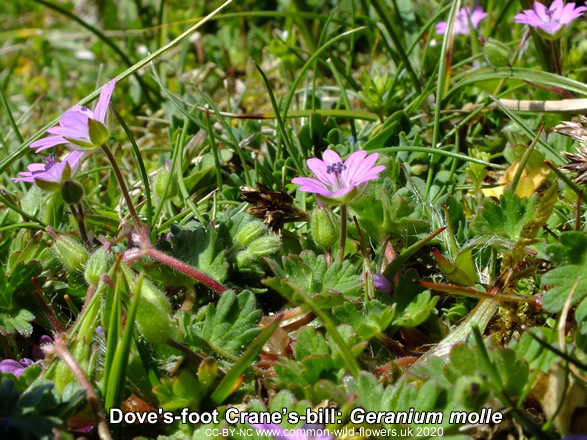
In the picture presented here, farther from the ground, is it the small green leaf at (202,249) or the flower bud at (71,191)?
the flower bud at (71,191)

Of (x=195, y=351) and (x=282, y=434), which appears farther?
(x=195, y=351)

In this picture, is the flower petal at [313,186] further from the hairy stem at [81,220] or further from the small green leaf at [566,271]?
the hairy stem at [81,220]

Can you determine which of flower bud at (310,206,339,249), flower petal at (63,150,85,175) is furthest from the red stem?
flower petal at (63,150,85,175)

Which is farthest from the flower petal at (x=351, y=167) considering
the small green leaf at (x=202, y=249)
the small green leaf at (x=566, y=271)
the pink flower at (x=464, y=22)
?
the pink flower at (x=464, y=22)

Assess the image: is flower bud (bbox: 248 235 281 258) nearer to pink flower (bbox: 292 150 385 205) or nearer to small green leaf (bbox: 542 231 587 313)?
pink flower (bbox: 292 150 385 205)

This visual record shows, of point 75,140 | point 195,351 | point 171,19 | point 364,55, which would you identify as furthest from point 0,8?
point 195,351

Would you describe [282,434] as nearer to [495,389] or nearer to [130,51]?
[495,389]

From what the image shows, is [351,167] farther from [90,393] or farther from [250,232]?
[90,393]
